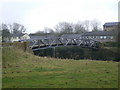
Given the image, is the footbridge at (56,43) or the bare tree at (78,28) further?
the bare tree at (78,28)

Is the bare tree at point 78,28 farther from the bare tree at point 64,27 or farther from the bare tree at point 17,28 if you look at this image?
the bare tree at point 17,28

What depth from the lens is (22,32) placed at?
8138cm

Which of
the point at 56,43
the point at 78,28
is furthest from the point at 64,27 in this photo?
the point at 56,43

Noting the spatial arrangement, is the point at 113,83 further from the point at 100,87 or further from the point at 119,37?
the point at 119,37

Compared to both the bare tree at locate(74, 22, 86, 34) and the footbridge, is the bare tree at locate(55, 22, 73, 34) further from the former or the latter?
the footbridge

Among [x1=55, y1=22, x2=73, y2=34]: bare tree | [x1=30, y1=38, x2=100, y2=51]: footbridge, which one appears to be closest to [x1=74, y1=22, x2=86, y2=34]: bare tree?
[x1=55, y1=22, x2=73, y2=34]: bare tree

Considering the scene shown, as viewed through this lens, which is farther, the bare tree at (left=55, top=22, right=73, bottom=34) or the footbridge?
the bare tree at (left=55, top=22, right=73, bottom=34)

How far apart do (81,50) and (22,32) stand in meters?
46.1

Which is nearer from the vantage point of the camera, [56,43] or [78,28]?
[56,43]

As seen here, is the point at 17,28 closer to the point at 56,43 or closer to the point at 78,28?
the point at 78,28

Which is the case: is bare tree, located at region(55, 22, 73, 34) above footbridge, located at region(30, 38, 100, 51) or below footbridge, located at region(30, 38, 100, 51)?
above

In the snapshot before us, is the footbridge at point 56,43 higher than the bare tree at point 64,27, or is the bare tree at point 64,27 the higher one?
the bare tree at point 64,27

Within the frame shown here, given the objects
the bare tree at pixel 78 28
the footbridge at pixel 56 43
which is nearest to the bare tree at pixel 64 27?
the bare tree at pixel 78 28

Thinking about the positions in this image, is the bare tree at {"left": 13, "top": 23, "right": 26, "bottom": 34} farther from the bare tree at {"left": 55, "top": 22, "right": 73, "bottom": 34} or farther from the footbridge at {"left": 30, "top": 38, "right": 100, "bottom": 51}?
the footbridge at {"left": 30, "top": 38, "right": 100, "bottom": 51}
